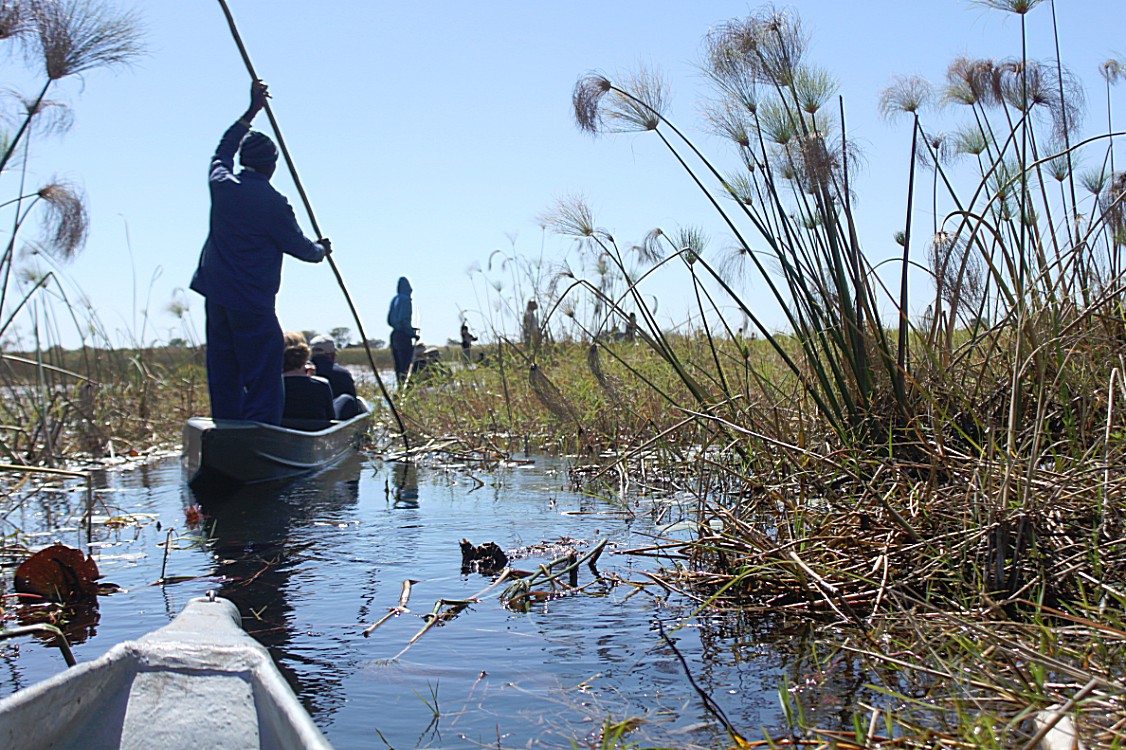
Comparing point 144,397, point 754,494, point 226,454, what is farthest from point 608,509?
point 144,397

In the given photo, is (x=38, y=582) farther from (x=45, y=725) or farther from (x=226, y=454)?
(x=226, y=454)

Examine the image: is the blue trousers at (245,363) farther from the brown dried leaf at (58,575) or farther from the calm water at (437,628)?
the brown dried leaf at (58,575)

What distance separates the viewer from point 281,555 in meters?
4.91

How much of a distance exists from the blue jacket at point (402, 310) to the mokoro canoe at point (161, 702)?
1329 centimetres

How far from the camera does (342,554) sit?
4934 millimetres

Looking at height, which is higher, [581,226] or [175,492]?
[581,226]

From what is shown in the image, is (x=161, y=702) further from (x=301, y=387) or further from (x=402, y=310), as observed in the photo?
(x=402, y=310)

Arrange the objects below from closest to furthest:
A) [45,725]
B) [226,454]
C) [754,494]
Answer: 1. [45,725]
2. [754,494]
3. [226,454]

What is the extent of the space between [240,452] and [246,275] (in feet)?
3.95

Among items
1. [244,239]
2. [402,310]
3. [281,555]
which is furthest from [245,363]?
[402,310]

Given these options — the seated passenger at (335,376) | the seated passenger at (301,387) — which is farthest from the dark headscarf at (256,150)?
the seated passenger at (335,376)

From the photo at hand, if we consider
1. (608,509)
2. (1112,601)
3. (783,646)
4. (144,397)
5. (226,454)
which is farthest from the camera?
(144,397)

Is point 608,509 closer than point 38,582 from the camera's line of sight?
No

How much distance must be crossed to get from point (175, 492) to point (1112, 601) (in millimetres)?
6068
